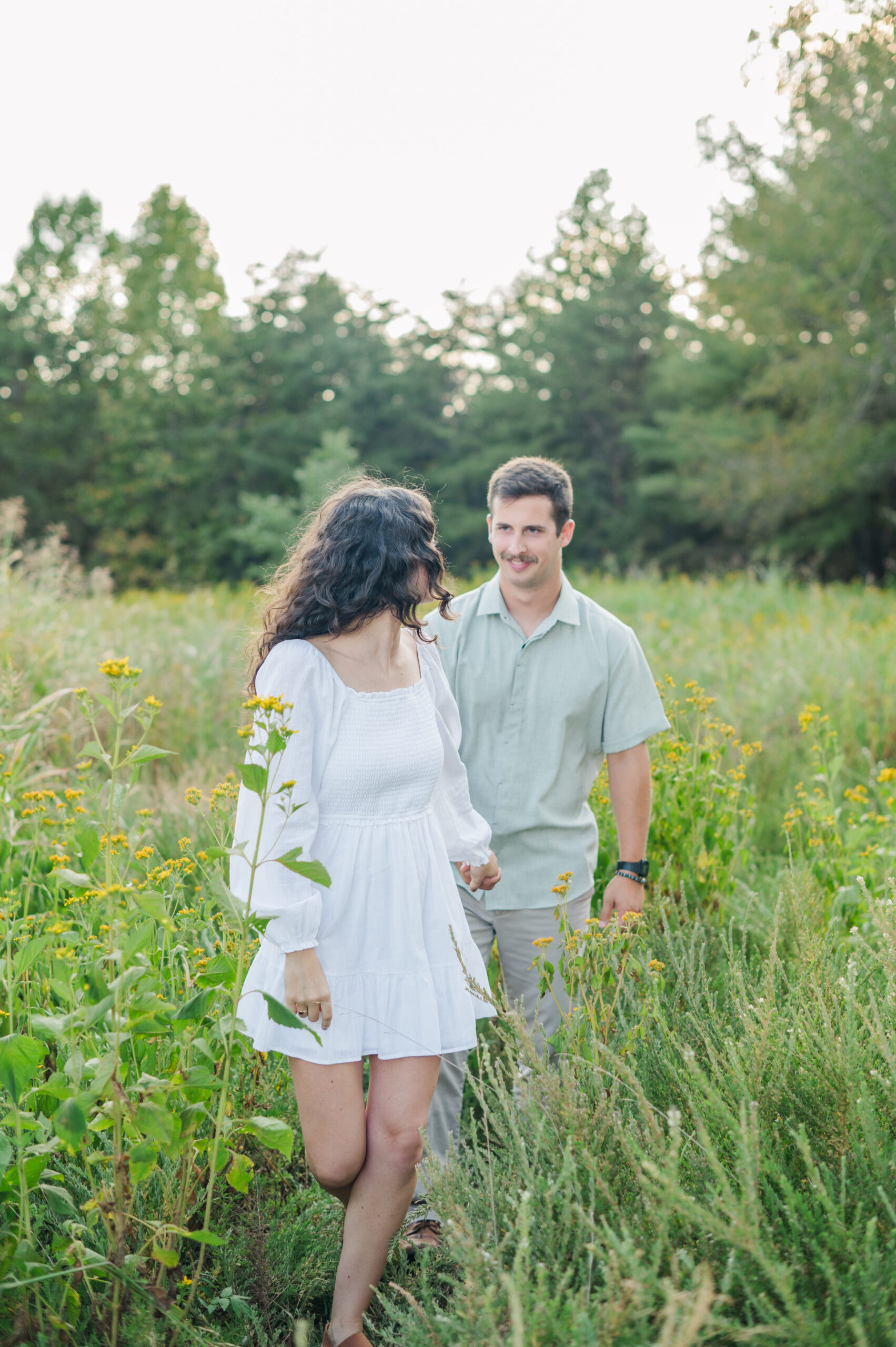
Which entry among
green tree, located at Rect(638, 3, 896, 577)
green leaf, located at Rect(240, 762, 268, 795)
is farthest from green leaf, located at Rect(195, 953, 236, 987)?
green tree, located at Rect(638, 3, 896, 577)

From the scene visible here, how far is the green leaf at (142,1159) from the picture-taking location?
1575 millimetres

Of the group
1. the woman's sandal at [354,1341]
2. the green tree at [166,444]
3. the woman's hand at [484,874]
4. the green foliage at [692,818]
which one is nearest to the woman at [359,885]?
the woman's sandal at [354,1341]

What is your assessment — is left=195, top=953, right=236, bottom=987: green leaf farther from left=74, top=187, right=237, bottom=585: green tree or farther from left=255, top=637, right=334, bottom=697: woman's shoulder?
left=74, top=187, right=237, bottom=585: green tree

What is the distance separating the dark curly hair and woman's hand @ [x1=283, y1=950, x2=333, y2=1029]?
2.09 ft

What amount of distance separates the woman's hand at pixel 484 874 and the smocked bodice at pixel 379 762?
42 centimetres

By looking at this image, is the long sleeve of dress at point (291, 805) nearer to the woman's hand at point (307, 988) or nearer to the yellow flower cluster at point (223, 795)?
the woman's hand at point (307, 988)

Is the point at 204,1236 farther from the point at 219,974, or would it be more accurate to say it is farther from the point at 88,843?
the point at 88,843

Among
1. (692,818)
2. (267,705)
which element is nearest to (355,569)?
(267,705)

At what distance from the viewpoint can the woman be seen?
2.02m

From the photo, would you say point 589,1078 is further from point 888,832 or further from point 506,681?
point 888,832

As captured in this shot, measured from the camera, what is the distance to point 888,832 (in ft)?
11.9

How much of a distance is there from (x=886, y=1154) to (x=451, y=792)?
1.22 metres

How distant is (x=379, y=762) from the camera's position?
213cm

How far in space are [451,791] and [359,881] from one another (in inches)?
19.3
